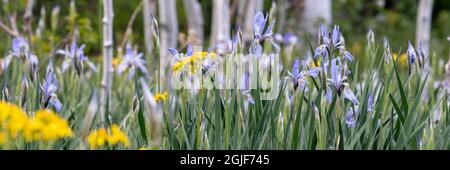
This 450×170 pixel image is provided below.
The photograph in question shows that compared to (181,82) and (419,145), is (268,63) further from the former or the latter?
(419,145)

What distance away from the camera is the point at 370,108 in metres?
2.82

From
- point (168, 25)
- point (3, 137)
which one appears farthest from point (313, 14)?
point (3, 137)

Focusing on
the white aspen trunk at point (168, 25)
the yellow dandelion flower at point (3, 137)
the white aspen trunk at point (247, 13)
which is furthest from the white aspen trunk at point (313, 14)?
the yellow dandelion flower at point (3, 137)

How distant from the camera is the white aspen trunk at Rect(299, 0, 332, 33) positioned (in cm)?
982

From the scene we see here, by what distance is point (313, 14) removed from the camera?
999 centimetres

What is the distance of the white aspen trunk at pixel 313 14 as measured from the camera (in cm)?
982

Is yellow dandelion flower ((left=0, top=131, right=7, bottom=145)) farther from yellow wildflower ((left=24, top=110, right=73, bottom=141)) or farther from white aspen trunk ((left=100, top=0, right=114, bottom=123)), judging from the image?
white aspen trunk ((left=100, top=0, right=114, bottom=123))

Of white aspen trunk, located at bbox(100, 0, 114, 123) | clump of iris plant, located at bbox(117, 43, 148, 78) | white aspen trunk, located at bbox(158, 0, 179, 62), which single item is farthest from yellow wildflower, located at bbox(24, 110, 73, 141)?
white aspen trunk, located at bbox(158, 0, 179, 62)

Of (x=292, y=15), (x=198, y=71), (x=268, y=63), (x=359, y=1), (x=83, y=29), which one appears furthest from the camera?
(x=359, y=1)

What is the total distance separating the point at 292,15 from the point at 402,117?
8.72m

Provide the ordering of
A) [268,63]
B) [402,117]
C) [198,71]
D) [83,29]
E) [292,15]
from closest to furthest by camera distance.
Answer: [198,71], [402,117], [268,63], [83,29], [292,15]

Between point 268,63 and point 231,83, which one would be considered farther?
point 268,63
